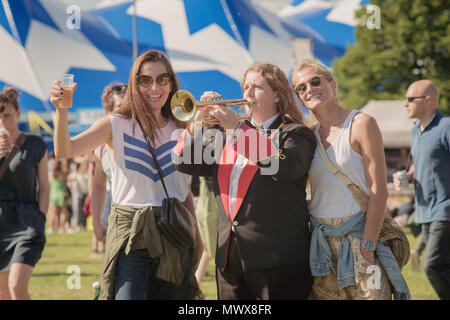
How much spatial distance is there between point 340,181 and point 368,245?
41 cm

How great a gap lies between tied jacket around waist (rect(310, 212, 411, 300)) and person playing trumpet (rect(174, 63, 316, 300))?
7 cm

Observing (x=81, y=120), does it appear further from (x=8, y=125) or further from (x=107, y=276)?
(x=107, y=276)

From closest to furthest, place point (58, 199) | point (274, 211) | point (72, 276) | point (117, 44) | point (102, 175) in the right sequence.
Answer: point (274, 211), point (102, 175), point (72, 276), point (58, 199), point (117, 44)

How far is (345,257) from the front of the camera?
136 inches

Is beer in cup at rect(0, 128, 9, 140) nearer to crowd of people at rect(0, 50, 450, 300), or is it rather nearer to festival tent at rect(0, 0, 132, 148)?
crowd of people at rect(0, 50, 450, 300)

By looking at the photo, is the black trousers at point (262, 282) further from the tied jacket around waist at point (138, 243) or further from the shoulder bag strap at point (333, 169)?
the shoulder bag strap at point (333, 169)

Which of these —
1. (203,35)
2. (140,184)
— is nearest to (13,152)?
(140,184)

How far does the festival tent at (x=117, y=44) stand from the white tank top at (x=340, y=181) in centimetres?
2122

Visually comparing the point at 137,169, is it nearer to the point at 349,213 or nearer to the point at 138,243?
the point at 138,243

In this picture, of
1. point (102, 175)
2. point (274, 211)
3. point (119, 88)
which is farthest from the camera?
point (119, 88)

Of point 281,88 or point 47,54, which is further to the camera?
point 47,54

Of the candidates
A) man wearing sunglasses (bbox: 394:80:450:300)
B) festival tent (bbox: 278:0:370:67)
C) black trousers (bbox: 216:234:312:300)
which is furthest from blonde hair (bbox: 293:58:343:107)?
festival tent (bbox: 278:0:370:67)

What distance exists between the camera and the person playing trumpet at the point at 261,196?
11.0 feet

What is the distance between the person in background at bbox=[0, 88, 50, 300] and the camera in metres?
5.03
